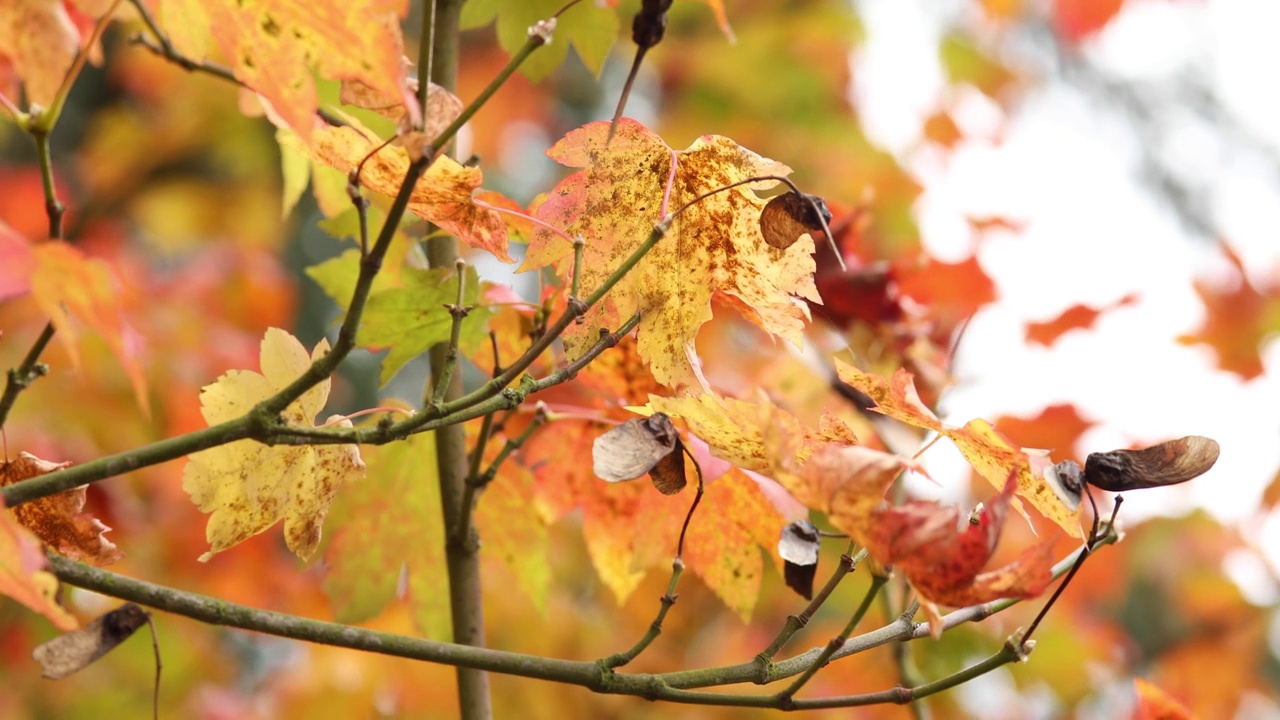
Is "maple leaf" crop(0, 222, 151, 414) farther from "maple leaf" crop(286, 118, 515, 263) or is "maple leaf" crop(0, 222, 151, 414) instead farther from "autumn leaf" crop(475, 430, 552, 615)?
"autumn leaf" crop(475, 430, 552, 615)

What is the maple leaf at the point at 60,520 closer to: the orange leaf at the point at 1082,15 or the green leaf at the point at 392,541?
the green leaf at the point at 392,541

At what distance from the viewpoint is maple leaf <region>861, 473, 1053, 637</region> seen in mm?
533

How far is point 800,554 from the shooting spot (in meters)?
0.63

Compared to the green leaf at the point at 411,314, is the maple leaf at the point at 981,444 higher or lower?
lower

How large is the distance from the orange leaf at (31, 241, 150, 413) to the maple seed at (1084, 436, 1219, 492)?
57cm

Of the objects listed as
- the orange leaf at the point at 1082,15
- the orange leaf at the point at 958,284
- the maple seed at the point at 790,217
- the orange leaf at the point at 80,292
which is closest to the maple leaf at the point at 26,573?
the orange leaf at the point at 80,292

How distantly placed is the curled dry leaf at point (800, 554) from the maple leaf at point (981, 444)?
0.11 meters

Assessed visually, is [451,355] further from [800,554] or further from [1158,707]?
[1158,707]

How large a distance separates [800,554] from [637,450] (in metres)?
0.12

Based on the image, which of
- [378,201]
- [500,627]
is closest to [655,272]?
[378,201]

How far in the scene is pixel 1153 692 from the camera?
2.76 ft

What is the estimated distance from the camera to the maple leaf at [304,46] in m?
0.55

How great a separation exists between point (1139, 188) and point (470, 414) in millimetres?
4657

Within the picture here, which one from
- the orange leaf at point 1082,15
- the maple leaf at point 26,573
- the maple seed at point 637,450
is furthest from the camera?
the orange leaf at point 1082,15
